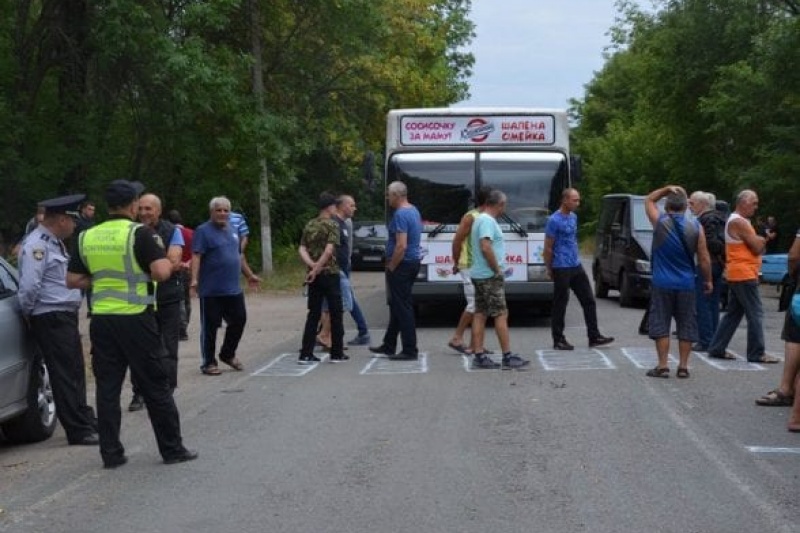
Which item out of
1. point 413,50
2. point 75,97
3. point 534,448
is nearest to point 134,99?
point 75,97

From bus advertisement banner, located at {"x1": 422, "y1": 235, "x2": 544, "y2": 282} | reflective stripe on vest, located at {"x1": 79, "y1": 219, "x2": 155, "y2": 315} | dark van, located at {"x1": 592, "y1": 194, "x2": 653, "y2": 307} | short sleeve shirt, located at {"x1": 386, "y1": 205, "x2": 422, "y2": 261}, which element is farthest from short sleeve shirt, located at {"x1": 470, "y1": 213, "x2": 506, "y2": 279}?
dark van, located at {"x1": 592, "y1": 194, "x2": 653, "y2": 307}

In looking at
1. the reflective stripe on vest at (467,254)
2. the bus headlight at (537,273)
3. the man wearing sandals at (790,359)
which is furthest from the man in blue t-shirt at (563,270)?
the man wearing sandals at (790,359)

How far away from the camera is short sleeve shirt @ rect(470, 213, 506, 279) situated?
41.5ft

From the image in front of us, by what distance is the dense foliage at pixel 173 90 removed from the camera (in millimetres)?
23672

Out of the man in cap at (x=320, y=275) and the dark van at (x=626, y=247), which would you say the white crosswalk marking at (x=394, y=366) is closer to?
the man in cap at (x=320, y=275)

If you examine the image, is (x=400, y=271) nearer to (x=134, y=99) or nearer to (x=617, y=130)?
(x=134, y=99)

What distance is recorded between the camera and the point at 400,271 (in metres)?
13.5

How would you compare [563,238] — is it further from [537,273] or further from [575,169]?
[575,169]

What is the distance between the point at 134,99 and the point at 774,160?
17.3 m

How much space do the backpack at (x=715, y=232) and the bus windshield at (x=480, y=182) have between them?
3.45m

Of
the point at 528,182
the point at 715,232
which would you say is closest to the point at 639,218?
the point at 528,182

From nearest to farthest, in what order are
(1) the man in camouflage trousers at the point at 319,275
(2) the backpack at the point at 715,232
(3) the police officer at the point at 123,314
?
(3) the police officer at the point at 123,314
(1) the man in camouflage trousers at the point at 319,275
(2) the backpack at the point at 715,232

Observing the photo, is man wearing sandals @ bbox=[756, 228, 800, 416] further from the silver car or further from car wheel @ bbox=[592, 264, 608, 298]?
car wheel @ bbox=[592, 264, 608, 298]

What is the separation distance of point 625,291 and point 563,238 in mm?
7174
